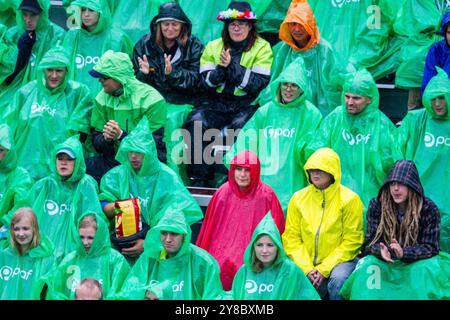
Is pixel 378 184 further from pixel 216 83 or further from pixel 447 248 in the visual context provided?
pixel 216 83

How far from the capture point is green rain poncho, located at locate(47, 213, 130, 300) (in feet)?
34.8

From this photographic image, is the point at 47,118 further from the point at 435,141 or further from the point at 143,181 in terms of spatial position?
the point at 435,141

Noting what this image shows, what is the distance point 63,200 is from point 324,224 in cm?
201

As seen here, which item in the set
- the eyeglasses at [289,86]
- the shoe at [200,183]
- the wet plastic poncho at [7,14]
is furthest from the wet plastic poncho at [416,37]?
the wet plastic poncho at [7,14]

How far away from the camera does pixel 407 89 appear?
12.0 metres

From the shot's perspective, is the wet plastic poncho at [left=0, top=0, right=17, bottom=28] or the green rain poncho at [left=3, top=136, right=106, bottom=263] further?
the wet plastic poncho at [left=0, top=0, right=17, bottom=28]

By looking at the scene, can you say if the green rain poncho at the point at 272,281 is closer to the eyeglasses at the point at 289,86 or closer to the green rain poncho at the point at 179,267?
the green rain poncho at the point at 179,267

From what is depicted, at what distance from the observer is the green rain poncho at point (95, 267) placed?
10.6 metres

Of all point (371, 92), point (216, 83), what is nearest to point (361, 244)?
point (371, 92)

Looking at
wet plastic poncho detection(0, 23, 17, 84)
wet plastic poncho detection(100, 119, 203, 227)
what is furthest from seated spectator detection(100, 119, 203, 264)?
wet plastic poncho detection(0, 23, 17, 84)

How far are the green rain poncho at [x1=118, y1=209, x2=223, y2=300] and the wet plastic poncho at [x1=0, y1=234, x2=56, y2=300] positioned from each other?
2.31 ft

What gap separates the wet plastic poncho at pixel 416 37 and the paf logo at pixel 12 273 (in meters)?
3.20

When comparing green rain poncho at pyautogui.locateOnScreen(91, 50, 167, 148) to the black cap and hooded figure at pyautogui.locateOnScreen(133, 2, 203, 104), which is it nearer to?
hooded figure at pyautogui.locateOnScreen(133, 2, 203, 104)
